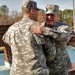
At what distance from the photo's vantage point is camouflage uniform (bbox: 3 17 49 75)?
73.7 inches

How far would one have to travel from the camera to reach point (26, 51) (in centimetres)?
189

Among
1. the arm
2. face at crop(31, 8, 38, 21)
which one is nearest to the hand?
the arm

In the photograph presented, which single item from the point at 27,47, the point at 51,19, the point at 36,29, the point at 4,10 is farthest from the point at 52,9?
the point at 4,10

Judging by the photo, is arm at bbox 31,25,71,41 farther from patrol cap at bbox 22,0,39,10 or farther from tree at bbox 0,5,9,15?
tree at bbox 0,5,9,15

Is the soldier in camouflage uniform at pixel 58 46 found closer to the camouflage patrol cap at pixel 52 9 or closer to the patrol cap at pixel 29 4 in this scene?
the camouflage patrol cap at pixel 52 9

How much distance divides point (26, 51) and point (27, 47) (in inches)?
1.4

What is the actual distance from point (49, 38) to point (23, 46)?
23cm

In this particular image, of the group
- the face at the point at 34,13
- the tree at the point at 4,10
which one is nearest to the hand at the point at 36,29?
the face at the point at 34,13

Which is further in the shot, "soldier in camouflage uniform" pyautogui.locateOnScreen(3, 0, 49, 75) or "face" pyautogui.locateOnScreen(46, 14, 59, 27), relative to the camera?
"face" pyautogui.locateOnScreen(46, 14, 59, 27)

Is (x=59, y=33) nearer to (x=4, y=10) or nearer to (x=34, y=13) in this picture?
(x=34, y=13)

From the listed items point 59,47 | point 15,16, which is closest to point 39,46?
point 59,47

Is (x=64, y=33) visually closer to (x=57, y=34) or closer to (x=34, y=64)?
(x=57, y=34)

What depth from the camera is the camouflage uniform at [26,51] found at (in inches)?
73.7

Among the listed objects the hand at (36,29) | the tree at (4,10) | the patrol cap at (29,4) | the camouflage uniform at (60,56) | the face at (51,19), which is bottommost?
the camouflage uniform at (60,56)
